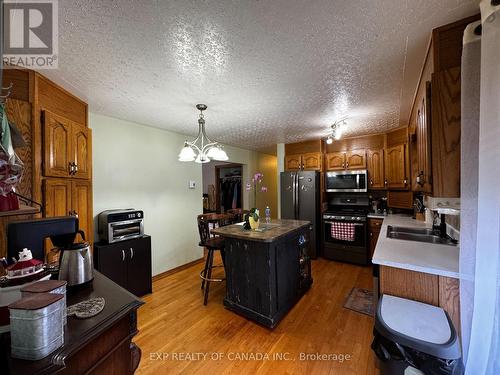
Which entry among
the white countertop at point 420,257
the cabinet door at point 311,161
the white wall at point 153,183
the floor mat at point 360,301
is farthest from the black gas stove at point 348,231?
the white wall at point 153,183

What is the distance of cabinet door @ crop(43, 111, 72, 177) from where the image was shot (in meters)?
1.78

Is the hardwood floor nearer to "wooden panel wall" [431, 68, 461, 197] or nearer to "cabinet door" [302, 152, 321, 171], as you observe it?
"wooden panel wall" [431, 68, 461, 197]

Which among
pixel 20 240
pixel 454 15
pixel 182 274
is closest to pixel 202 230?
pixel 182 274

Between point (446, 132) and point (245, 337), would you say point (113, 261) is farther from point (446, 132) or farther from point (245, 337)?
point (446, 132)

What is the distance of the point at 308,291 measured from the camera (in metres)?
2.85

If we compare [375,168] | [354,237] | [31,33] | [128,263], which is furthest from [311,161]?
[31,33]

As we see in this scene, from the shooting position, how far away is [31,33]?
4.21 ft

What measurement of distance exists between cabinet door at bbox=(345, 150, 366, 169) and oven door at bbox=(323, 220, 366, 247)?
3.38ft

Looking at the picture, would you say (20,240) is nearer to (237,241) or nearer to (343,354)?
(237,241)

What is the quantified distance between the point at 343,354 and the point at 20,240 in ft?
7.82

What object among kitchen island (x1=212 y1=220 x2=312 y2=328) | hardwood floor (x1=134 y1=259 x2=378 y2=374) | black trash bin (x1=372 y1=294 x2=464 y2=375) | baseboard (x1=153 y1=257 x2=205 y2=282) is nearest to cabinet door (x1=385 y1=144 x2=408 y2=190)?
hardwood floor (x1=134 y1=259 x2=378 y2=374)

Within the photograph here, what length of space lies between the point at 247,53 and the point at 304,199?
3.05 metres

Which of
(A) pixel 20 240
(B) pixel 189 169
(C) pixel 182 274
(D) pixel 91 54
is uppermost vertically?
(D) pixel 91 54

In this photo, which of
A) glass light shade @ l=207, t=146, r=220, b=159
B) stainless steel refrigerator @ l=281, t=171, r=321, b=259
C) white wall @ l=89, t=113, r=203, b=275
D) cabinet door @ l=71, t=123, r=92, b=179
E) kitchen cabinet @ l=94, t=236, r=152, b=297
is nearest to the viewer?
cabinet door @ l=71, t=123, r=92, b=179
